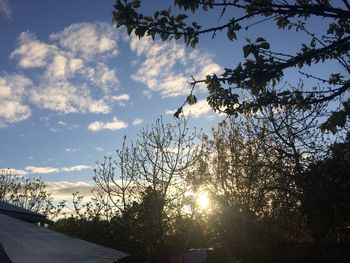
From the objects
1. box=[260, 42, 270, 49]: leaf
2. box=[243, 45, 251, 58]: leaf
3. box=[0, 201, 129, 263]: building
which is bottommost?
box=[0, 201, 129, 263]: building

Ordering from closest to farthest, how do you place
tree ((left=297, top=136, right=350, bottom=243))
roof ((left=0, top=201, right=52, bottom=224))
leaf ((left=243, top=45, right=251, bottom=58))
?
leaf ((left=243, top=45, right=251, bottom=58)) → roof ((left=0, top=201, right=52, bottom=224)) → tree ((left=297, top=136, right=350, bottom=243))

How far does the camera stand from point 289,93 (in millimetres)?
5352

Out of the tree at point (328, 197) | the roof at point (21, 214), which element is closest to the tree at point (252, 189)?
the tree at point (328, 197)

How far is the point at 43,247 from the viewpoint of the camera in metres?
4.77

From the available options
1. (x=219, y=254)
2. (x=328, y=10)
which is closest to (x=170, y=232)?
(x=219, y=254)

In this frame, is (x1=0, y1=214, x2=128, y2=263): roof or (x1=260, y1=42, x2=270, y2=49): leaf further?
(x1=260, y1=42, x2=270, y2=49): leaf

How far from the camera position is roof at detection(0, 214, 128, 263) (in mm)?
4223

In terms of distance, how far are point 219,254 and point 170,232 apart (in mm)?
Answer: 3644

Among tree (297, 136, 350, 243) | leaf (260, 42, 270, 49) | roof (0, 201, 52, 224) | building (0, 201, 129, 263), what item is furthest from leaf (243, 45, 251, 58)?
tree (297, 136, 350, 243)

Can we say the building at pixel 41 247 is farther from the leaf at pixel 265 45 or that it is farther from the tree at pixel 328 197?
the tree at pixel 328 197

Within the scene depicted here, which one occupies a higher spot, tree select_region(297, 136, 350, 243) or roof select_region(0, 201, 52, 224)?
tree select_region(297, 136, 350, 243)

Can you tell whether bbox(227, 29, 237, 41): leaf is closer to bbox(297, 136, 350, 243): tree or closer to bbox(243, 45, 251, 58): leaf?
bbox(243, 45, 251, 58): leaf

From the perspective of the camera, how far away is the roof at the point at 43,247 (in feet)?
13.9

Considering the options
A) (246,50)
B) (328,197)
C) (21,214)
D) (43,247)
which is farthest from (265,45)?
(328,197)
